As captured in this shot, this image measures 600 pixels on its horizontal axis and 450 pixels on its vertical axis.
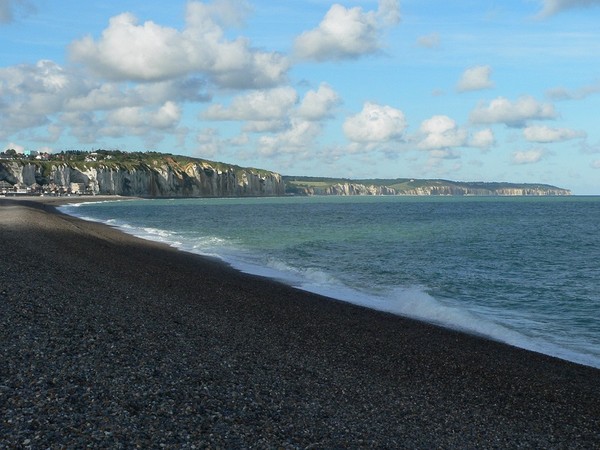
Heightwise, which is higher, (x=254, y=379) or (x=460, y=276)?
(x=254, y=379)

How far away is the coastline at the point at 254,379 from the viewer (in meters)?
6.76

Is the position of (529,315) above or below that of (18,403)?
→ below

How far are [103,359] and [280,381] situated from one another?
290 cm

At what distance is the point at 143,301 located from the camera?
15.0m

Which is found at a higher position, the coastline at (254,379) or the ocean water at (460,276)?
the coastline at (254,379)

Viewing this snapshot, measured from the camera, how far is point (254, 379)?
902 cm

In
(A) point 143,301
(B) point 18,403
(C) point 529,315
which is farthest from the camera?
(C) point 529,315

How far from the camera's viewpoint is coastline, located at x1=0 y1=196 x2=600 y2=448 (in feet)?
22.2

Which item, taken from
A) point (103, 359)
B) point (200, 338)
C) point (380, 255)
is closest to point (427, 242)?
point (380, 255)

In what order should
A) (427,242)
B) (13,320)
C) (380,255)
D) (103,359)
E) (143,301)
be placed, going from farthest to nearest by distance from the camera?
1. (427,242)
2. (380,255)
3. (143,301)
4. (13,320)
5. (103,359)

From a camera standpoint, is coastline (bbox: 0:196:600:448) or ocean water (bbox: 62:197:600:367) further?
ocean water (bbox: 62:197:600:367)

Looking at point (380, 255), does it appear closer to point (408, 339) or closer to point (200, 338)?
point (408, 339)

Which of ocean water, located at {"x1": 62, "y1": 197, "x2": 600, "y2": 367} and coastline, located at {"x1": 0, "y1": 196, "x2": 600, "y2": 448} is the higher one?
coastline, located at {"x1": 0, "y1": 196, "x2": 600, "y2": 448}

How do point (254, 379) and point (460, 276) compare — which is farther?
point (460, 276)
